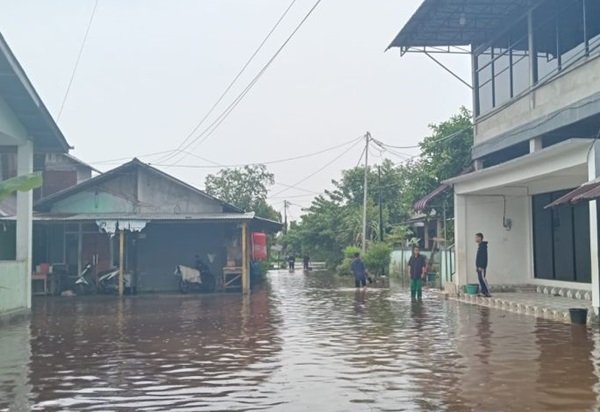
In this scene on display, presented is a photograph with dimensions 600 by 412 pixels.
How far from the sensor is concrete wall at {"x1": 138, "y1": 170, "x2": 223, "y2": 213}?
24.5 m

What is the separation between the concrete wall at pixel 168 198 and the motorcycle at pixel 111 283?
2418 mm

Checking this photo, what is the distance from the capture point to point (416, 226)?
120ft

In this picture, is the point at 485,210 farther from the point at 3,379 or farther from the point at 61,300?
the point at 3,379

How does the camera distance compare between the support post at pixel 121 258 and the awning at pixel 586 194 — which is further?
the support post at pixel 121 258

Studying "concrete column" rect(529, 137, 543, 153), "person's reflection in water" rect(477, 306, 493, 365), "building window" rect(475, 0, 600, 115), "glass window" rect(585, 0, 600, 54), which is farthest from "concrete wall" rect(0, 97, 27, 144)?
"glass window" rect(585, 0, 600, 54)

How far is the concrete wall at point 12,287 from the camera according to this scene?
585 inches

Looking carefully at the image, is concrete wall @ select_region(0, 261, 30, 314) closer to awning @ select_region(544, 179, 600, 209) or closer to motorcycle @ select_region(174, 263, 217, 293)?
motorcycle @ select_region(174, 263, 217, 293)

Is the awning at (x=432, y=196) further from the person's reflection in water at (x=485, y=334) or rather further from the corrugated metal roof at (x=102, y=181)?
the corrugated metal roof at (x=102, y=181)

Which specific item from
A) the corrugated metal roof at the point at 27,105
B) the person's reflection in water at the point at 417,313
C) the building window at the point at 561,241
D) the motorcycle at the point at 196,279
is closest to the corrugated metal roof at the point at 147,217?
the motorcycle at the point at 196,279

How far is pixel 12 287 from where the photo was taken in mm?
15328

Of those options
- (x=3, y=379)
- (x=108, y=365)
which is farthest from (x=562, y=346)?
(x=3, y=379)

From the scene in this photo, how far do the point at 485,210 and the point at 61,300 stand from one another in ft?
43.1

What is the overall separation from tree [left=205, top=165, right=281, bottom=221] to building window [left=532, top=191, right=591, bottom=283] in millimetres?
31181

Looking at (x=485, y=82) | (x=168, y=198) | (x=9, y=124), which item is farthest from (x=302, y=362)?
(x=168, y=198)
